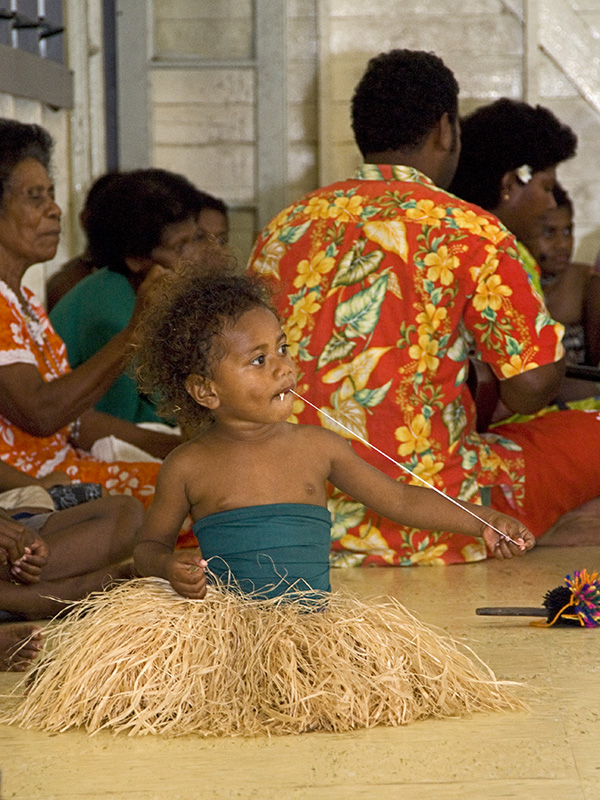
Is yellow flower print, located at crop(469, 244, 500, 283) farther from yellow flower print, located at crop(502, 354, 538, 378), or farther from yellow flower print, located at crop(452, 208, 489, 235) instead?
yellow flower print, located at crop(502, 354, 538, 378)

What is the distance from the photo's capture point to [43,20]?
13.5ft

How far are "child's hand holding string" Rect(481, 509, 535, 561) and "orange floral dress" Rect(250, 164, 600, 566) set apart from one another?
0.69 m

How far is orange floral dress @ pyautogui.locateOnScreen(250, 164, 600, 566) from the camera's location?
274cm

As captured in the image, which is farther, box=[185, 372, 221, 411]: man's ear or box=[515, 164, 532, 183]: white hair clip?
box=[515, 164, 532, 183]: white hair clip

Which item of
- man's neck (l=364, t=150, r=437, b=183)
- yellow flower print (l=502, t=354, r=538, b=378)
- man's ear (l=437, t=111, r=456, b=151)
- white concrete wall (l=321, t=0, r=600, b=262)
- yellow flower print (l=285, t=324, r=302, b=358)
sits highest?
white concrete wall (l=321, t=0, r=600, b=262)

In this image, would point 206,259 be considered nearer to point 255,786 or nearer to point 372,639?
point 372,639

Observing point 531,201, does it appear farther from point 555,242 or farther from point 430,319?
point 430,319

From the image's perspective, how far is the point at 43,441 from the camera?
9.86ft

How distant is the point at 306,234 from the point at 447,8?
256 cm

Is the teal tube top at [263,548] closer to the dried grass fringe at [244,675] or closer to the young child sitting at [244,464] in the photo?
the young child sitting at [244,464]

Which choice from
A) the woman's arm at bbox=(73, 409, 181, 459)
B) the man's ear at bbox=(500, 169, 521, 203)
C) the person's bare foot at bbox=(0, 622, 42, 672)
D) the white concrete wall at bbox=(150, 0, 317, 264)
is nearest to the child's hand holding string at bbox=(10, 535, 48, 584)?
the person's bare foot at bbox=(0, 622, 42, 672)

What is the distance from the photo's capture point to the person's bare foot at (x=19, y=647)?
206 cm

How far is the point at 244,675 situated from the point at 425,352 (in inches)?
49.1

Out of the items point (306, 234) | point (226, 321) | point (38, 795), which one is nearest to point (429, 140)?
point (306, 234)
